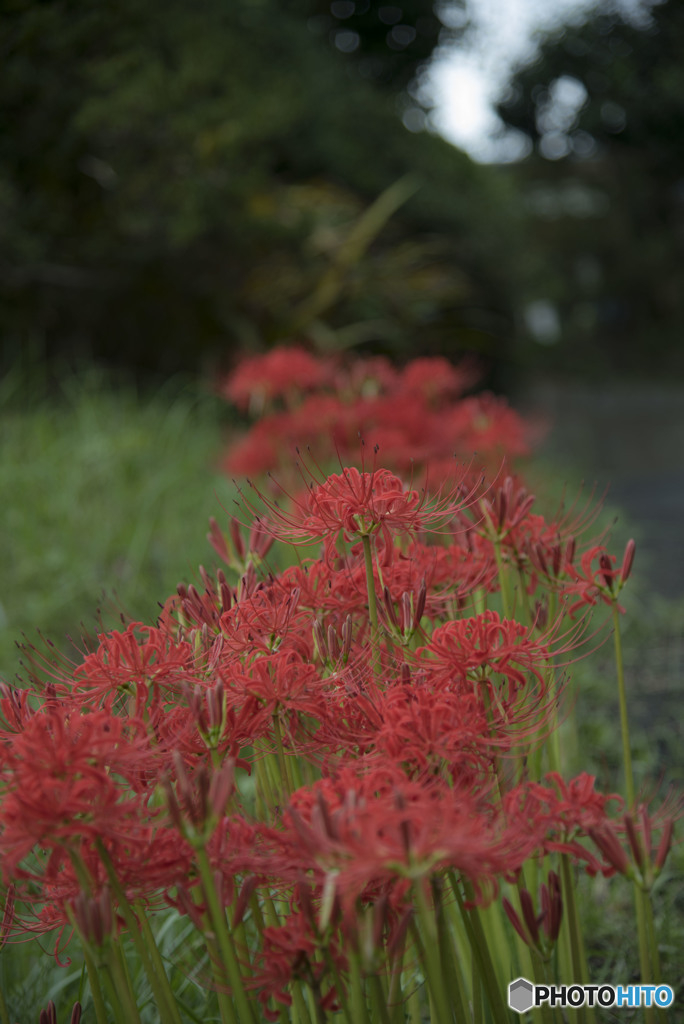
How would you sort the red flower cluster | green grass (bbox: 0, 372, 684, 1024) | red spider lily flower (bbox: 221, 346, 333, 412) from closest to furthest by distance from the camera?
green grass (bbox: 0, 372, 684, 1024) < the red flower cluster < red spider lily flower (bbox: 221, 346, 333, 412)

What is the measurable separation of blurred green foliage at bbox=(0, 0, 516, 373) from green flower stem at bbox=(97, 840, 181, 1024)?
4.72 m

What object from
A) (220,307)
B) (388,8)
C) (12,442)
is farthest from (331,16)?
(12,442)

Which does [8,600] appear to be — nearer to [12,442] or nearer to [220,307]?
[12,442]

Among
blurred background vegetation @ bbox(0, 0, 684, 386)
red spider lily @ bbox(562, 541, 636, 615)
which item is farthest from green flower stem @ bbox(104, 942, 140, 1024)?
blurred background vegetation @ bbox(0, 0, 684, 386)

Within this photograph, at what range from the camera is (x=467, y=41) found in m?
8.91

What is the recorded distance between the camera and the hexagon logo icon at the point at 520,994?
0.98m

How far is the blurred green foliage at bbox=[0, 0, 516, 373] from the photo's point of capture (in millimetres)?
5168

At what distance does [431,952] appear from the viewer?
694 mm

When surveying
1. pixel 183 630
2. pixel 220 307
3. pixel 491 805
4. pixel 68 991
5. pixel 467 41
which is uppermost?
pixel 467 41

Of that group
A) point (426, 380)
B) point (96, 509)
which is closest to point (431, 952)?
point (426, 380)

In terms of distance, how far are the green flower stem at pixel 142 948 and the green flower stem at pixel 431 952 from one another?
0.77 feet

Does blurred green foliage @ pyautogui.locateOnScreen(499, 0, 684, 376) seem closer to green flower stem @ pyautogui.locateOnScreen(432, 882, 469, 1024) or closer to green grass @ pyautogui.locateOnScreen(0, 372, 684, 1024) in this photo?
green grass @ pyautogui.locateOnScreen(0, 372, 684, 1024)

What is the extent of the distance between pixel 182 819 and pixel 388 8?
9501 mm

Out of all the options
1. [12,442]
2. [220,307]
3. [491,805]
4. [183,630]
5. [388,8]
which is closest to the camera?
[491,805]
